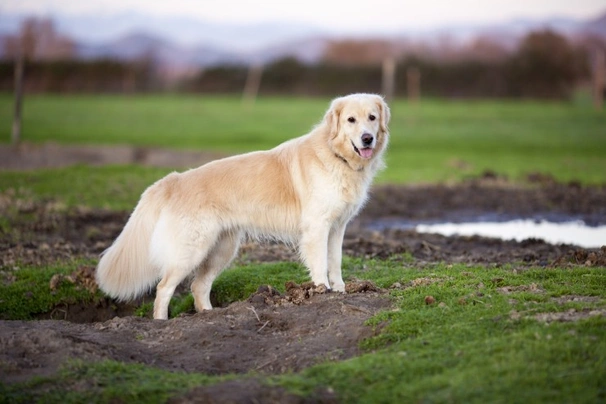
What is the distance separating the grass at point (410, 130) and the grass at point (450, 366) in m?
13.5

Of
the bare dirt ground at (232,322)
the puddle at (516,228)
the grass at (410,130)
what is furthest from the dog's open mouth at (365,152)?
the grass at (410,130)

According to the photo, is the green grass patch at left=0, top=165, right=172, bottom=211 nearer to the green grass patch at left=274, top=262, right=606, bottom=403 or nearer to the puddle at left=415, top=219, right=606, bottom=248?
the puddle at left=415, top=219, right=606, bottom=248

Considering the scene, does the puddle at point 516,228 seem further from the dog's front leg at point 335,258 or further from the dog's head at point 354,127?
the dog's head at point 354,127

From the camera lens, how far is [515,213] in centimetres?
1631

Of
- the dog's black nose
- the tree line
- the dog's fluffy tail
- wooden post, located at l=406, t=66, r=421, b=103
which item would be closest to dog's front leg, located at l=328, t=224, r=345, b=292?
the dog's black nose

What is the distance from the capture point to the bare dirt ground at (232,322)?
658 cm

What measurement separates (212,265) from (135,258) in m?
0.97

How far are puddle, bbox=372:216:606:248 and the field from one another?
2.11 feet

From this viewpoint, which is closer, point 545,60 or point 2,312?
point 2,312

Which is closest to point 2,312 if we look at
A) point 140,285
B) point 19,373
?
point 140,285

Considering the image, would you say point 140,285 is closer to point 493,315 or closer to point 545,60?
point 493,315

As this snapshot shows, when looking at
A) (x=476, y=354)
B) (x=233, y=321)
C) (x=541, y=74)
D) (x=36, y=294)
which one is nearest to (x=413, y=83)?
(x=541, y=74)

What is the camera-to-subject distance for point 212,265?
930cm

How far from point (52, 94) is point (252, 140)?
3177 cm
